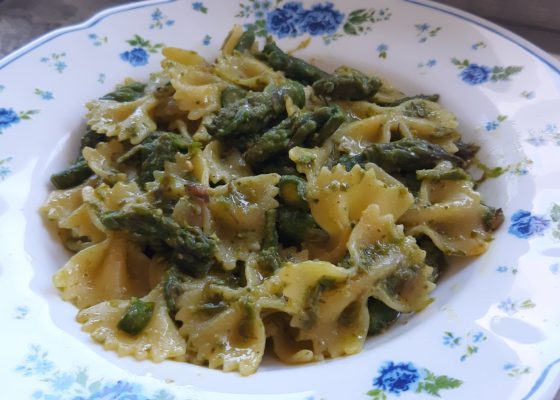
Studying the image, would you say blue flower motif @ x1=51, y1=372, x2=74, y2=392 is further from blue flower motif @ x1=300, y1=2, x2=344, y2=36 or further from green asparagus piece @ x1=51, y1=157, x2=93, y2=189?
blue flower motif @ x1=300, y1=2, x2=344, y2=36

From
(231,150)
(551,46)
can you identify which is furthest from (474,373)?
(551,46)

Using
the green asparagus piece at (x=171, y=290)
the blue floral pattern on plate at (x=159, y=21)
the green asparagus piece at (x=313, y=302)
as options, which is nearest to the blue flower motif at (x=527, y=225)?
the green asparagus piece at (x=313, y=302)

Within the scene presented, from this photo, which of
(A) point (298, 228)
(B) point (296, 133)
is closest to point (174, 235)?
(A) point (298, 228)

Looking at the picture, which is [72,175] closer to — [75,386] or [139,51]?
[139,51]

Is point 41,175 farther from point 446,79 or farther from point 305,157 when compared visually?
point 446,79

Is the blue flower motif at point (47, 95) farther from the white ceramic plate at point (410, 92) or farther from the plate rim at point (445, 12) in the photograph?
the plate rim at point (445, 12)

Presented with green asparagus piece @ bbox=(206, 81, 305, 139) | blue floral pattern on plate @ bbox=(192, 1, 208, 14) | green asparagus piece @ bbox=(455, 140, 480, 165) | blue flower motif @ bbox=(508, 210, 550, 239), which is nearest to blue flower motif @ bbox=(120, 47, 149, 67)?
blue floral pattern on plate @ bbox=(192, 1, 208, 14)
